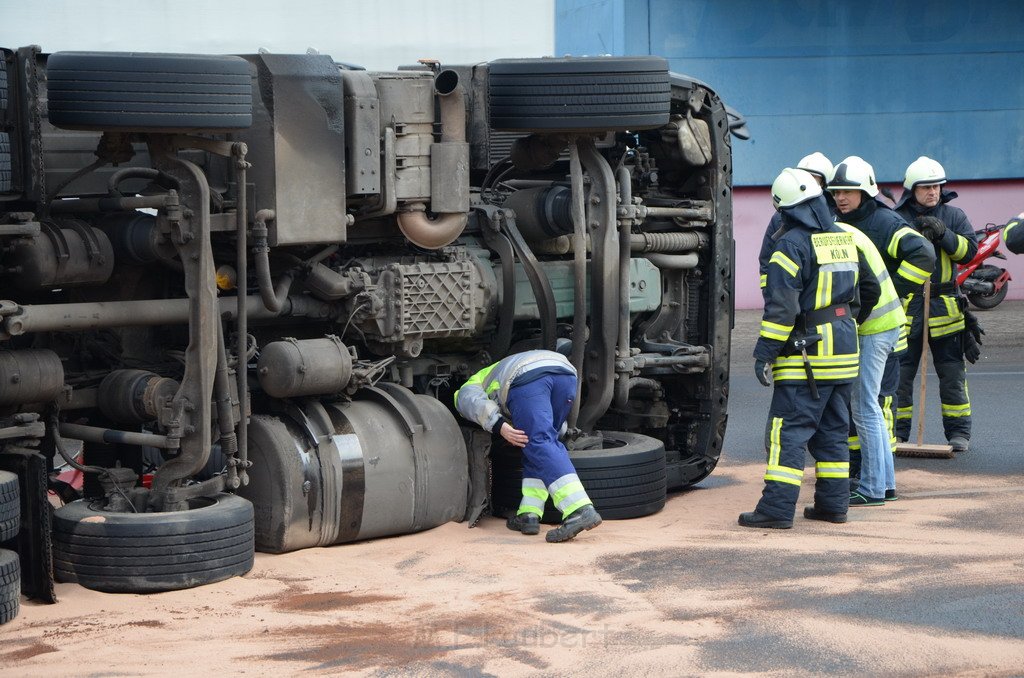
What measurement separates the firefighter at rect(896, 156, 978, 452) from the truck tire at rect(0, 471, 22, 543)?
6.45m

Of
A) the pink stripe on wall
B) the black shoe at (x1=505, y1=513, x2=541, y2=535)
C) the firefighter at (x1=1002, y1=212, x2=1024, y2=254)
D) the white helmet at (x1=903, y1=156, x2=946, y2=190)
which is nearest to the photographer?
the black shoe at (x1=505, y1=513, x2=541, y2=535)

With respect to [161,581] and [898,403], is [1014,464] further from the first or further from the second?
[161,581]

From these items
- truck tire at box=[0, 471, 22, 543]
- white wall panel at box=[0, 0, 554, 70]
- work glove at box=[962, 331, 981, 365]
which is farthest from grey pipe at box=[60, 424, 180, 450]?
white wall panel at box=[0, 0, 554, 70]

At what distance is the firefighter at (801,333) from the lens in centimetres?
805

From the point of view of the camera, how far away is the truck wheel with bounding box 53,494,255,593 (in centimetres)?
665

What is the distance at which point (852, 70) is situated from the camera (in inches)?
746

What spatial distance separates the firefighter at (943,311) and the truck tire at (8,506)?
6.45 meters

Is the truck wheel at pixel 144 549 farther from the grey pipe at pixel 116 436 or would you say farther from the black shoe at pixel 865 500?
the black shoe at pixel 865 500

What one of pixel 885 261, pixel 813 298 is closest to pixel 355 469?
pixel 813 298

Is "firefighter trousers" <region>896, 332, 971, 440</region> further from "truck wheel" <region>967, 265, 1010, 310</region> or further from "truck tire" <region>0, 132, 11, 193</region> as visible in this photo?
"truck wheel" <region>967, 265, 1010, 310</region>

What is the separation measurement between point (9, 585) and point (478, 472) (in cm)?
283

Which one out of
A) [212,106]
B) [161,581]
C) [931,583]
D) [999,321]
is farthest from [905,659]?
[999,321]

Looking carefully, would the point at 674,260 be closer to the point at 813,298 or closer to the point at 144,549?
the point at 813,298

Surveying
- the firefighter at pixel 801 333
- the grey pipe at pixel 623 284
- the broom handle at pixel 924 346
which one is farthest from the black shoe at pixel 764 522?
the broom handle at pixel 924 346
